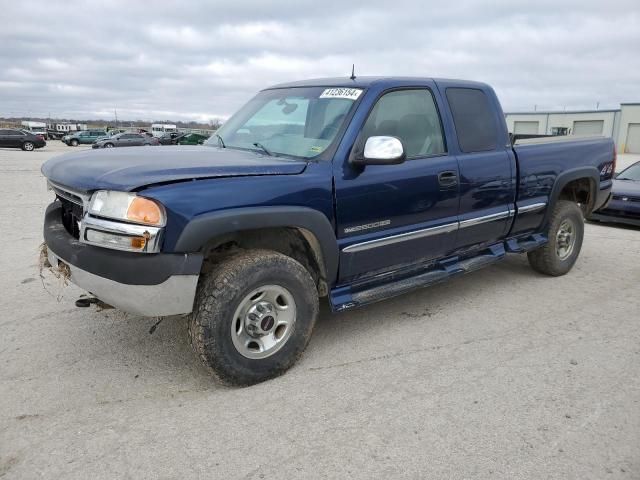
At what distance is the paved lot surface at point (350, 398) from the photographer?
2.44 m

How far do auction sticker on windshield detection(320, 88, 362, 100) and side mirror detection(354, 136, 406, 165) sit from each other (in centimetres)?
51

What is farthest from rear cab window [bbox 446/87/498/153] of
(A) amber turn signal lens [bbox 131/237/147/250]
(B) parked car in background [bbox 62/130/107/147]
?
(B) parked car in background [bbox 62/130/107/147]

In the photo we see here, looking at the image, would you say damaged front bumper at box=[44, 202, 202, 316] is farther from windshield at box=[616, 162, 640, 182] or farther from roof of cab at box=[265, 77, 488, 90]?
windshield at box=[616, 162, 640, 182]

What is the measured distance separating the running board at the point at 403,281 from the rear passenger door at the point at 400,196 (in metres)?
0.09

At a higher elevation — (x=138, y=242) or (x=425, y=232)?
(x=138, y=242)

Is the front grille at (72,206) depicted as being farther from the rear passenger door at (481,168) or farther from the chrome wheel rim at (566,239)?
the chrome wheel rim at (566,239)

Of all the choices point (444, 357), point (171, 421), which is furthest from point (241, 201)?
point (444, 357)

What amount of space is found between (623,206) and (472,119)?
5.90 metres

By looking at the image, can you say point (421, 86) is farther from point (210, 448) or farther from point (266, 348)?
point (210, 448)

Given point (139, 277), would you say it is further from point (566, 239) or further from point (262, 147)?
point (566, 239)

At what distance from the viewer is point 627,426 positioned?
2742 millimetres

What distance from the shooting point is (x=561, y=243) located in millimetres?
5566

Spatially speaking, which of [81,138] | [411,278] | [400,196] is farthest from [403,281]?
[81,138]

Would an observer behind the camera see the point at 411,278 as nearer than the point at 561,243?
Yes
